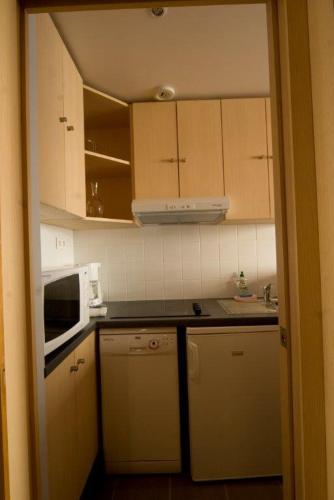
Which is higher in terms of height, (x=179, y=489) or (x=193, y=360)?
(x=193, y=360)

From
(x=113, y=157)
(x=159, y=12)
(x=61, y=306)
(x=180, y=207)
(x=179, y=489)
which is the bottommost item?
(x=179, y=489)

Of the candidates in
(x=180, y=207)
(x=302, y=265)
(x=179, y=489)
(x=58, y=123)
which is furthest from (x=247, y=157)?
(x=179, y=489)

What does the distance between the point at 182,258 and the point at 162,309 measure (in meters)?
0.51

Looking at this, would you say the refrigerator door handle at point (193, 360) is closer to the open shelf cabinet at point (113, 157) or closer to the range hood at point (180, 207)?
the range hood at point (180, 207)

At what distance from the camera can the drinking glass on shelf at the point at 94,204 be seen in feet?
6.74

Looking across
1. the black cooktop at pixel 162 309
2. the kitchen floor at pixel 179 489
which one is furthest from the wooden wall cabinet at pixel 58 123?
the kitchen floor at pixel 179 489

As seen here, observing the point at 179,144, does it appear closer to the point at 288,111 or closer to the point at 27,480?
the point at 288,111

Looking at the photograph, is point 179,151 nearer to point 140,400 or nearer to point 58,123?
point 58,123

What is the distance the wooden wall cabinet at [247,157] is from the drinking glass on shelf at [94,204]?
89 centimetres

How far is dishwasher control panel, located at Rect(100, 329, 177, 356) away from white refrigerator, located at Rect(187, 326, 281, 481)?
145mm

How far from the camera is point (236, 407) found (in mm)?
1573

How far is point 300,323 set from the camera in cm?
71

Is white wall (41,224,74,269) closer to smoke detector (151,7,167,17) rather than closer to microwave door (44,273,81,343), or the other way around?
microwave door (44,273,81,343)

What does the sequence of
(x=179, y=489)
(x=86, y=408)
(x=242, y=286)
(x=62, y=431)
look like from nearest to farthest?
(x=62, y=431), (x=86, y=408), (x=179, y=489), (x=242, y=286)
